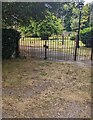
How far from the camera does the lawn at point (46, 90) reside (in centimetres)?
423

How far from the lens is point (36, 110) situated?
168 inches

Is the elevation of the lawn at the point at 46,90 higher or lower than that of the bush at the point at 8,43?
lower

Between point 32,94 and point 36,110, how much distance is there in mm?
856

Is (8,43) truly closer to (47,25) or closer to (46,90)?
(46,90)

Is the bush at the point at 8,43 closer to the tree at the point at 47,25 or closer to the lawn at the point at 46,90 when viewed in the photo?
the lawn at the point at 46,90

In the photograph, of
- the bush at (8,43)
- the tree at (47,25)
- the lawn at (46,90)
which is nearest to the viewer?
the lawn at (46,90)

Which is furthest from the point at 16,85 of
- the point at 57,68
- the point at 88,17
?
the point at 88,17

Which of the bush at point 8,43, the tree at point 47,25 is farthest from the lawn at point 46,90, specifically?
the tree at point 47,25

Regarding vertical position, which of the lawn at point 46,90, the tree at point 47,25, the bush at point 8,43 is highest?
the tree at point 47,25

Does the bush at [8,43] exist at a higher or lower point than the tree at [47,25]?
lower

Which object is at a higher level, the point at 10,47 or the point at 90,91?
the point at 10,47

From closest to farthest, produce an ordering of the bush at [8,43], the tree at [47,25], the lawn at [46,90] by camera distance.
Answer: the lawn at [46,90] < the bush at [8,43] < the tree at [47,25]

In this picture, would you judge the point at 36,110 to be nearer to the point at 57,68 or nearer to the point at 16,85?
the point at 16,85

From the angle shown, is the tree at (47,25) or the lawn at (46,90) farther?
the tree at (47,25)
